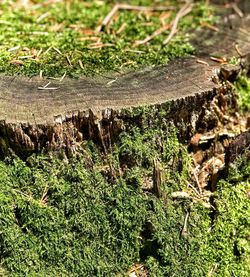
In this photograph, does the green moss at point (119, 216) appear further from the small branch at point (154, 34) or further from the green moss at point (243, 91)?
the small branch at point (154, 34)

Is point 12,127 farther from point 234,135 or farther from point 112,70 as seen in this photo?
point 234,135

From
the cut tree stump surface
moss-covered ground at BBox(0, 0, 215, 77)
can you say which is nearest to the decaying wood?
the cut tree stump surface

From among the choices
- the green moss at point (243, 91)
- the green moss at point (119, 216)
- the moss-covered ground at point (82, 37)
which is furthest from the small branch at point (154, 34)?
the green moss at point (119, 216)

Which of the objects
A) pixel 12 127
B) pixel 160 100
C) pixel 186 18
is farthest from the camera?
pixel 186 18

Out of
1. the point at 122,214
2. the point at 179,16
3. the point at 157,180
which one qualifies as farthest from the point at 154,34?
the point at 122,214

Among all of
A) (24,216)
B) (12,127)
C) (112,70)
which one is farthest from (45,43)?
(24,216)

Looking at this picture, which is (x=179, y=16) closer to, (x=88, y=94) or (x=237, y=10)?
(x=237, y=10)
